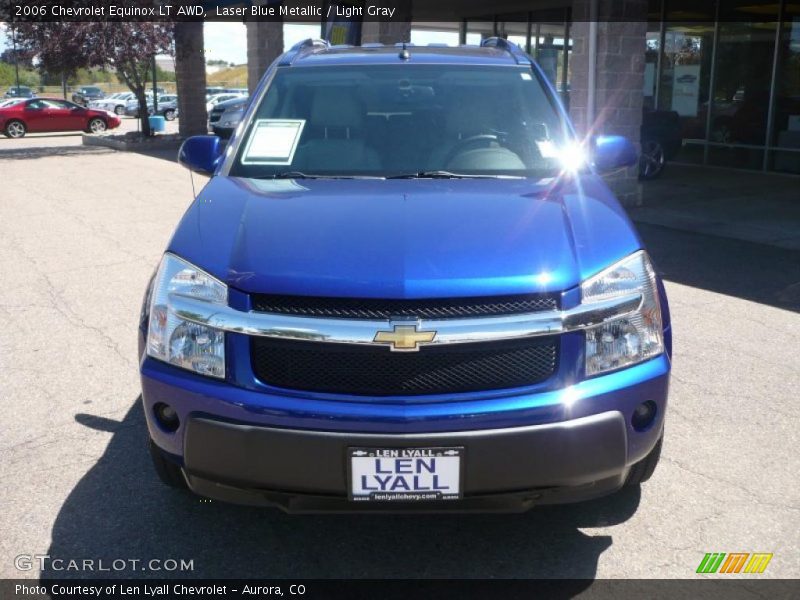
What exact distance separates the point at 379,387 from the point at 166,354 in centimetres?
74

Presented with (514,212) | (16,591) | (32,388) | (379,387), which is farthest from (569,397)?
(32,388)

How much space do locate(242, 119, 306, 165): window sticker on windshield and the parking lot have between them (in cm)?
148

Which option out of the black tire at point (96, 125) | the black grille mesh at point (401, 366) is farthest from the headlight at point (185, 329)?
the black tire at point (96, 125)

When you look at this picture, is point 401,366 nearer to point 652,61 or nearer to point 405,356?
point 405,356

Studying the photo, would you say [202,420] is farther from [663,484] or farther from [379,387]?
[663,484]

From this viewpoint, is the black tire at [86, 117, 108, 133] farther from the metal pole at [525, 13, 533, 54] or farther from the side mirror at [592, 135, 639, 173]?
the side mirror at [592, 135, 639, 173]

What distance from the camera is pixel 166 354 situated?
9.27ft

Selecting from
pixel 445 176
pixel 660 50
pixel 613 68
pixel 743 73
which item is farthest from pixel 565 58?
pixel 445 176

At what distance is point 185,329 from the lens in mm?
2793

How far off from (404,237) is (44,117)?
30.3m

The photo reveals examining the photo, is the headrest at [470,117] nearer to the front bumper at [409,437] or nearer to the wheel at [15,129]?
the front bumper at [409,437]

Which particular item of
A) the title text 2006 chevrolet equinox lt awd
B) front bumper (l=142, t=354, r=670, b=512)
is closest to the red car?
the title text 2006 chevrolet equinox lt awd

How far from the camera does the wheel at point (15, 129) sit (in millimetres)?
29375

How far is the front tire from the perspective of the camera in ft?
96.3
